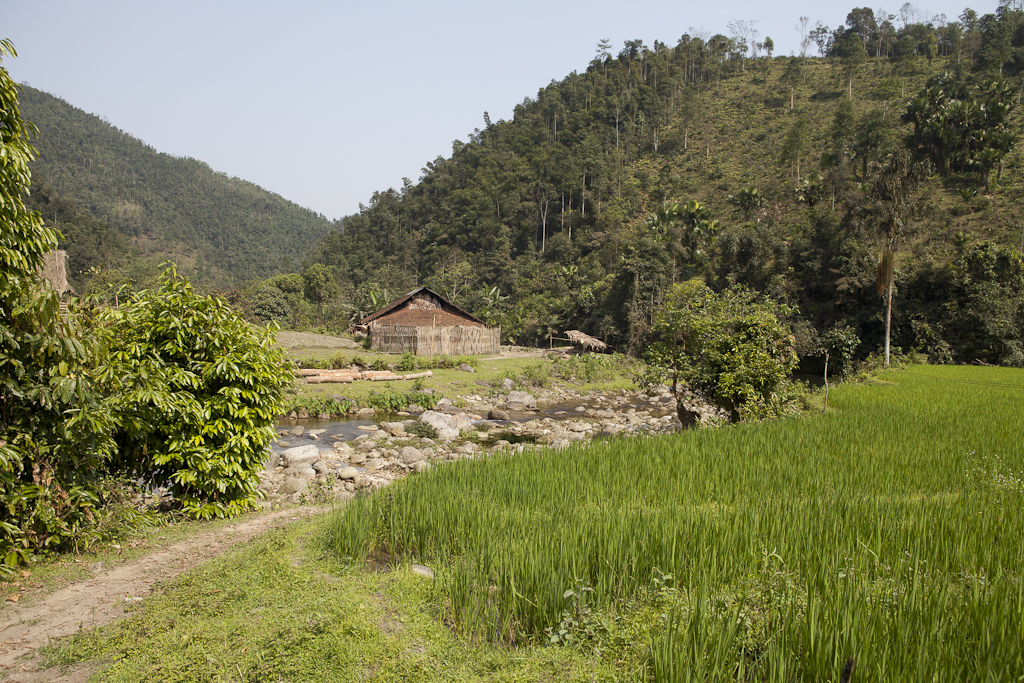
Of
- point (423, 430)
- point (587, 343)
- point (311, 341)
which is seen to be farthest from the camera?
point (587, 343)

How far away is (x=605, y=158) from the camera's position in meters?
58.4

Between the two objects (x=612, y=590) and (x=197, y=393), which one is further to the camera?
(x=197, y=393)

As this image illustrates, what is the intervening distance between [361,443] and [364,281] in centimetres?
4647

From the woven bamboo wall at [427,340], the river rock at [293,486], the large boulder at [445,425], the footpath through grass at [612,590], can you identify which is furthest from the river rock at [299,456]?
the woven bamboo wall at [427,340]

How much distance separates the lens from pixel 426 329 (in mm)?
27812

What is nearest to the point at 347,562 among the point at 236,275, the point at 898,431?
the point at 898,431

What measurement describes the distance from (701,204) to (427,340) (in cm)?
2187

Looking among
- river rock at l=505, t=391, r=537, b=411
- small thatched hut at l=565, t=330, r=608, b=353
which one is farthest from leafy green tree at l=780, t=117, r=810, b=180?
river rock at l=505, t=391, r=537, b=411

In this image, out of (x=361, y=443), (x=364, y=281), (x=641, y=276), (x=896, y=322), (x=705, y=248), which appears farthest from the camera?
(x=364, y=281)

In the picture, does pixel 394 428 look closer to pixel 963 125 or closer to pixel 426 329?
pixel 426 329

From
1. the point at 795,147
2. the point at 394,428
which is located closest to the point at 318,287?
the point at 394,428

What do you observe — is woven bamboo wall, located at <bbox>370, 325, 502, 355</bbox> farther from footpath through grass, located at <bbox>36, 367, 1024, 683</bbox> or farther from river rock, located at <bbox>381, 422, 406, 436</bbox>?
footpath through grass, located at <bbox>36, 367, 1024, 683</bbox>

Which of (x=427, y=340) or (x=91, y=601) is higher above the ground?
(x=427, y=340)

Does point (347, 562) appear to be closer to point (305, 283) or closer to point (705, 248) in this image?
point (705, 248)
